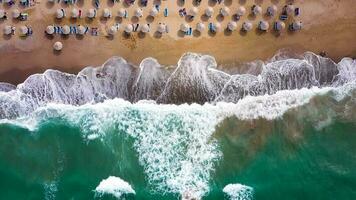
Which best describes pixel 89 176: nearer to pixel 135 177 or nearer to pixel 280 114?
pixel 135 177

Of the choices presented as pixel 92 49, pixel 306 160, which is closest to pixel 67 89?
pixel 92 49

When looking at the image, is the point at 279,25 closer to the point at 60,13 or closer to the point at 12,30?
the point at 60,13

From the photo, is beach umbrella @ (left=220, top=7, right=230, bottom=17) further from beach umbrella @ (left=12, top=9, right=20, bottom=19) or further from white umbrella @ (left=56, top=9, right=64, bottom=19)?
beach umbrella @ (left=12, top=9, right=20, bottom=19)

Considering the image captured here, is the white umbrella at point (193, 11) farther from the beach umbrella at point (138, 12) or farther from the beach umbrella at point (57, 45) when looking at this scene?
the beach umbrella at point (57, 45)

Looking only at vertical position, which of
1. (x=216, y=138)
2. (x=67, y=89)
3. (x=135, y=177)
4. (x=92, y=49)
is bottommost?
(x=135, y=177)

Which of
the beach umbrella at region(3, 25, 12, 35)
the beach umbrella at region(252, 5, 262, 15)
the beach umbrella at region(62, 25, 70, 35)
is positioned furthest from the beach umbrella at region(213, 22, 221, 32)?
the beach umbrella at region(3, 25, 12, 35)
